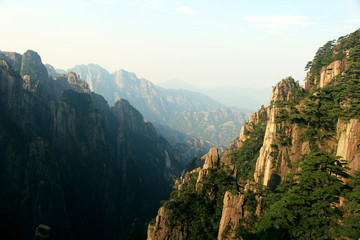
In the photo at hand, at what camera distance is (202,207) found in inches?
1741

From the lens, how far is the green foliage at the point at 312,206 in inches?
1117

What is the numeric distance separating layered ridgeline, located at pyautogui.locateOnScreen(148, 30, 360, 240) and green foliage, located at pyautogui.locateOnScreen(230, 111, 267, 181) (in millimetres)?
613

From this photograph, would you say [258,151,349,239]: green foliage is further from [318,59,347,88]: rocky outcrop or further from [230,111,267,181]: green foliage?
[318,59,347,88]: rocky outcrop

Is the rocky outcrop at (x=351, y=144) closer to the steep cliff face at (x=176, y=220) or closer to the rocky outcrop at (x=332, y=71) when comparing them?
the steep cliff face at (x=176, y=220)

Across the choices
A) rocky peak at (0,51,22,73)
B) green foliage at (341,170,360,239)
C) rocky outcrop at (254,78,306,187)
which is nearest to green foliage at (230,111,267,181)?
rocky outcrop at (254,78,306,187)

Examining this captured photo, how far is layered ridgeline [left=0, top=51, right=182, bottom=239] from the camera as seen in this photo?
223 feet

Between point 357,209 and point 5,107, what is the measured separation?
9006cm

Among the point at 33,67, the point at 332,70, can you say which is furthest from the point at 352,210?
the point at 33,67

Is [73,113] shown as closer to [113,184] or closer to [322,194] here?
[113,184]

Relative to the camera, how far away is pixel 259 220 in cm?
3447

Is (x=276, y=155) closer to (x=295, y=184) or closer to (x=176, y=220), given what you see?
(x=295, y=184)

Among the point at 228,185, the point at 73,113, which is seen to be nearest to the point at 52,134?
the point at 73,113

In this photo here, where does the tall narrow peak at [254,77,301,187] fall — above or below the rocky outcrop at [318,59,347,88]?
below

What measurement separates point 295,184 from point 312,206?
5.86 m
